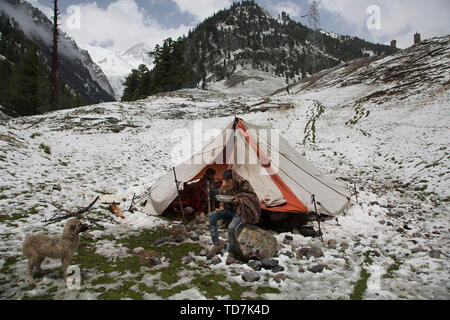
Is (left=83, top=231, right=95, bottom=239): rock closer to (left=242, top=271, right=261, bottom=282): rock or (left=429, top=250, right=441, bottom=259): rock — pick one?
(left=242, top=271, right=261, bottom=282): rock

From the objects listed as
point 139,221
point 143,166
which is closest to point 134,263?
point 139,221

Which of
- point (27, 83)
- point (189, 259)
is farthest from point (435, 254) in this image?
point (27, 83)

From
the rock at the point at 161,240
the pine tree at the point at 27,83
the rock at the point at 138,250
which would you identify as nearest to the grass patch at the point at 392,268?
the rock at the point at 161,240

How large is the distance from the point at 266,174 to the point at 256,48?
6212 inches

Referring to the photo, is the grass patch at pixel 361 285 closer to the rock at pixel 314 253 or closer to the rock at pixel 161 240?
the rock at pixel 314 253

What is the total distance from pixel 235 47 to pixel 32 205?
163m

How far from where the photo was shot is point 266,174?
7.20 meters

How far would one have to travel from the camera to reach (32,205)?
6.60 metres

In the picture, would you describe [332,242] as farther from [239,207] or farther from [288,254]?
[239,207]

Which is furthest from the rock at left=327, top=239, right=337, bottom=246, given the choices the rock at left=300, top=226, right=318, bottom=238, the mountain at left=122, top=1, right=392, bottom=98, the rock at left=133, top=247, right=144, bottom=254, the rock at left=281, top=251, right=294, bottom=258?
the mountain at left=122, top=1, right=392, bottom=98

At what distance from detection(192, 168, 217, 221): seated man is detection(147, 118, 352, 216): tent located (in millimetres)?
302

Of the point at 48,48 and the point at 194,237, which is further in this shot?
the point at 48,48

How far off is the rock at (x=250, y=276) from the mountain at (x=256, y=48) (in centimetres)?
9343
